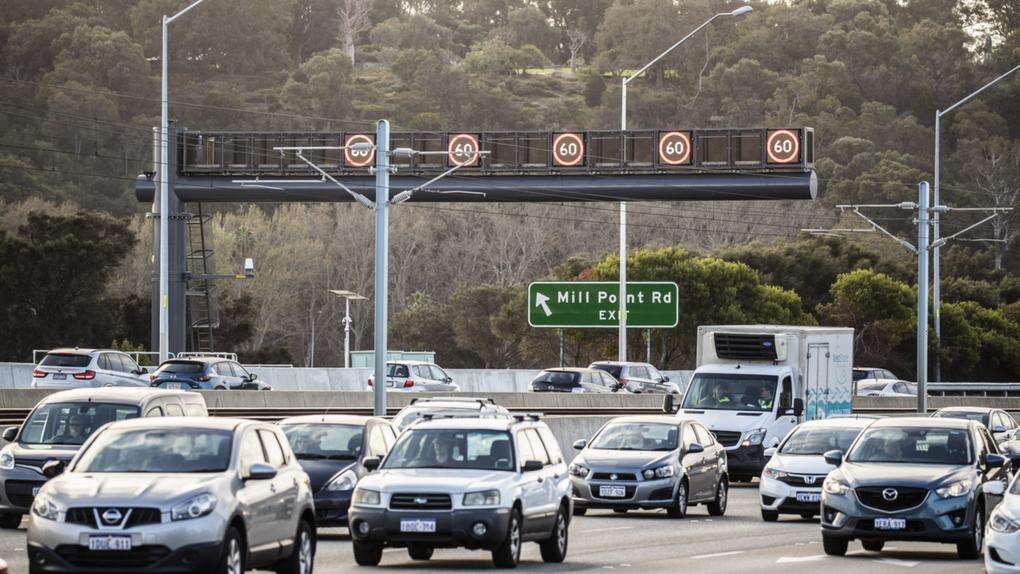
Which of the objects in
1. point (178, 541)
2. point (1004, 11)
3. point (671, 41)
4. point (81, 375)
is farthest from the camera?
point (671, 41)

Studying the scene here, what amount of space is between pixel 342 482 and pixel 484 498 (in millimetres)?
4399

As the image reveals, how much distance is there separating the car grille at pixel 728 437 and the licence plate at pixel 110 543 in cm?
2107

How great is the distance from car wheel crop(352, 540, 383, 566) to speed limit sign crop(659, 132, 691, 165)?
141 ft

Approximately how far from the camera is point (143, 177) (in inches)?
2329

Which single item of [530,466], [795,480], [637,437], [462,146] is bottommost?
[795,480]

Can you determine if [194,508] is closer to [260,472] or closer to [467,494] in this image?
[260,472]

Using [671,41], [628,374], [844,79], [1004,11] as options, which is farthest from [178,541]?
[671,41]

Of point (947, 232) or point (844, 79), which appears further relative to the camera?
point (844, 79)

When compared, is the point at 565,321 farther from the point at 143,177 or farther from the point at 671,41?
the point at 671,41

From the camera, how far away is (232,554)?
1412 centimetres

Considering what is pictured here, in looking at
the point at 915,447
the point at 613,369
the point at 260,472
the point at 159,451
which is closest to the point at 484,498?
the point at 260,472

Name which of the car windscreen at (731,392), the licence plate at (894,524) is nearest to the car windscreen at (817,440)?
the car windscreen at (731,392)

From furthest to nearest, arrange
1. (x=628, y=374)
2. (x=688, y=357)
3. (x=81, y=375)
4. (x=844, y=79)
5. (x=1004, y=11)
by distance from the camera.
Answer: (x=1004, y=11) → (x=844, y=79) → (x=688, y=357) → (x=628, y=374) → (x=81, y=375)

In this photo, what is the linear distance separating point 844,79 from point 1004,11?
2174 cm
